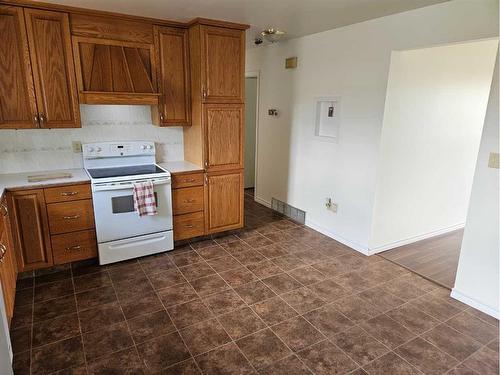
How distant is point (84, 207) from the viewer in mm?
3016

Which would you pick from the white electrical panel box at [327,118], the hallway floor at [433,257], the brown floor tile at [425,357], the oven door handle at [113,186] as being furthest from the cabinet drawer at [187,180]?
the brown floor tile at [425,357]

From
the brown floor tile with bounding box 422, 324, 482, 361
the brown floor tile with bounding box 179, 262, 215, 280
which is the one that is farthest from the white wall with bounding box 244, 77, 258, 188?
the brown floor tile with bounding box 422, 324, 482, 361

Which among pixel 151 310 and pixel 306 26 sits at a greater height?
pixel 306 26

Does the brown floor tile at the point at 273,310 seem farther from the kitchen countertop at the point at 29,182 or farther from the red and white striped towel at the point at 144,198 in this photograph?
the kitchen countertop at the point at 29,182

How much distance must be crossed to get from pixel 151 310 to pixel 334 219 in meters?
2.26

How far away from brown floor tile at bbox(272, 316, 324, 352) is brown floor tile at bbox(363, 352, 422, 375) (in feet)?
1.18

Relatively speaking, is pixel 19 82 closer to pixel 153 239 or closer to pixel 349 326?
pixel 153 239

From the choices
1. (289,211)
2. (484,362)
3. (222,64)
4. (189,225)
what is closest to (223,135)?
(222,64)

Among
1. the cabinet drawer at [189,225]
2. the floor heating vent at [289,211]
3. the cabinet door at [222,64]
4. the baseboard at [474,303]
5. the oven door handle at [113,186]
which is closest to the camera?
the baseboard at [474,303]

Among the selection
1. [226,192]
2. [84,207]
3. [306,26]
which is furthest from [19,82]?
[306,26]

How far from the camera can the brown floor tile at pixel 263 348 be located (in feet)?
6.68

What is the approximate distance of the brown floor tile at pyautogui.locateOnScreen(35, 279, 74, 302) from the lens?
2670 mm

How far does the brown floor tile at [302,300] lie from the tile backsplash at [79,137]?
2212 millimetres

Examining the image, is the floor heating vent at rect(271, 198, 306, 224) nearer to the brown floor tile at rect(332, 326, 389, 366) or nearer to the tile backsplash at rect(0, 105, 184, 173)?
the tile backsplash at rect(0, 105, 184, 173)
